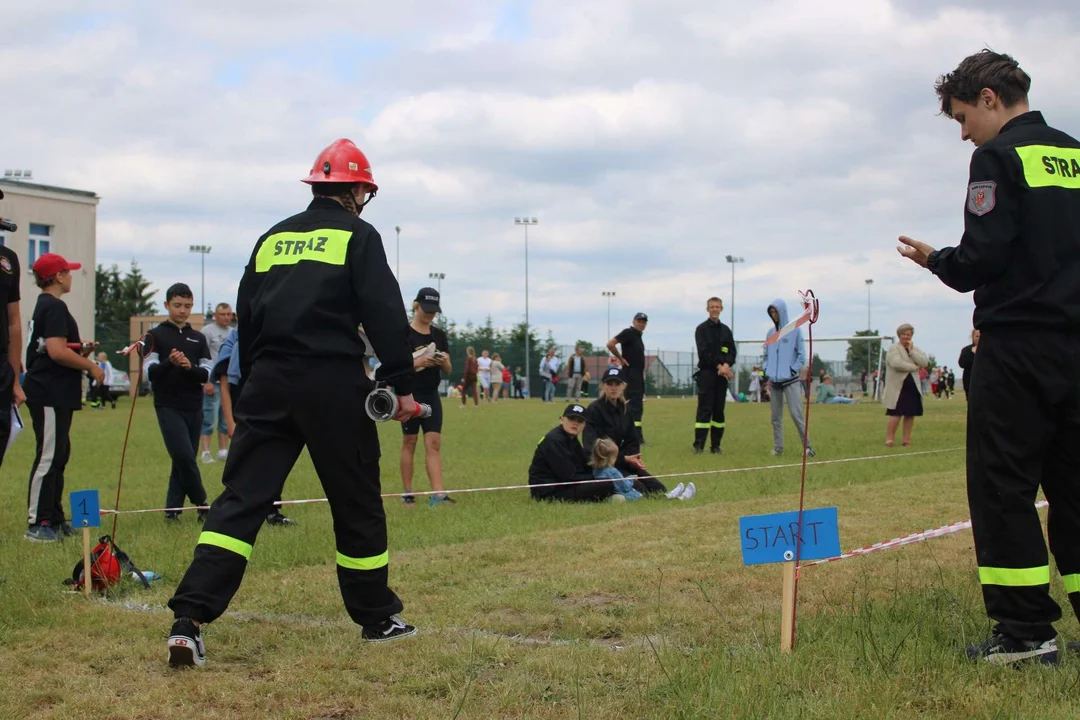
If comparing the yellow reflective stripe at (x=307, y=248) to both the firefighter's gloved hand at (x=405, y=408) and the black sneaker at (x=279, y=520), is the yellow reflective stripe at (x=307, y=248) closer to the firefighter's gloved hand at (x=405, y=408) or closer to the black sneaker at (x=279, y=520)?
the firefighter's gloved hand at (x=405, y=408)

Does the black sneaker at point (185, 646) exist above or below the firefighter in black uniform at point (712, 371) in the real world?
below

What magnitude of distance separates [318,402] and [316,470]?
29 centimetres

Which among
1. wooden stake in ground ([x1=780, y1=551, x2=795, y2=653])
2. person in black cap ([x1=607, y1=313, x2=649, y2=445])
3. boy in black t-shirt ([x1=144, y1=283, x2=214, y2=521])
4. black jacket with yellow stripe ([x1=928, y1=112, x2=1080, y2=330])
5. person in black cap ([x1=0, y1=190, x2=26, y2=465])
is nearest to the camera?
black jacket with yellow stripe ([x1=928, y1=112, x2=1080, y2=330])

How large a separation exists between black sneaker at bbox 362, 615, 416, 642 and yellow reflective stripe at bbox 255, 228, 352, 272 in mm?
1577

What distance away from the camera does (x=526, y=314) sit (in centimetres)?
7550

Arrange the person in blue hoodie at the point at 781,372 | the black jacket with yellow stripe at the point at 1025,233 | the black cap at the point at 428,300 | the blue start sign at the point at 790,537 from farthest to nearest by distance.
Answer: the person in blue hoodie at the point at 781,372 < the black cap at the point at 428,300 < the blue start sign at the point at 790,537 < the black jacket with yellow stripe at the point at 1025,233

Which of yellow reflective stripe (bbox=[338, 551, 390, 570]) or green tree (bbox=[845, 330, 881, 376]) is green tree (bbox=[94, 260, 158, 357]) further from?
yellow reflective stripe (bbox=[338, 551, 390, 570])

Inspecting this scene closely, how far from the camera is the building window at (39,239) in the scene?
40.2 meters

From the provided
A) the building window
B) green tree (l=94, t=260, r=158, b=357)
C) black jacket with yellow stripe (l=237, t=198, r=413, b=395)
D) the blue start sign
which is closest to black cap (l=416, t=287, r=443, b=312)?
black jacket with yellow stripe (l=237, t=198, r=413, b=395)

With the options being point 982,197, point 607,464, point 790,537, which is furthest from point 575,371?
point 982,197

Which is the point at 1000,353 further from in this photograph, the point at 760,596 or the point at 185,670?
the point at 185,670

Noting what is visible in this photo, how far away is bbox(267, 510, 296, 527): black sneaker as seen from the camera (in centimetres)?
857

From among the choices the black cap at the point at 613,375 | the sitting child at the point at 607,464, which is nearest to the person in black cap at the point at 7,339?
the sitting child at the point at 607,464

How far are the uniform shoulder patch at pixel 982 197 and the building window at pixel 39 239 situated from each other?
4143cm
